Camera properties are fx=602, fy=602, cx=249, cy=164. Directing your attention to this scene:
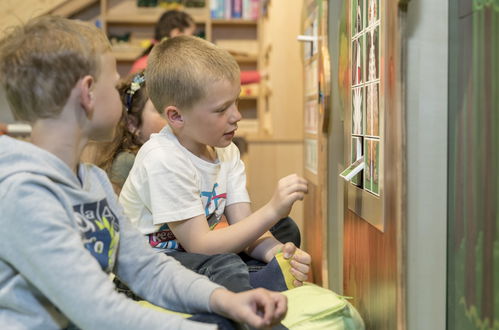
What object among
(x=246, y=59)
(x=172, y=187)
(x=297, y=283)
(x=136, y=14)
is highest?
(x=136, y=14)

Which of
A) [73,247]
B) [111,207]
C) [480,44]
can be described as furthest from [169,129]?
[480,44]

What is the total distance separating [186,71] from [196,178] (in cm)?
26

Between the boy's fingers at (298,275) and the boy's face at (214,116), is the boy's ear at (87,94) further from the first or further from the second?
the boy's fingers at (298,275)

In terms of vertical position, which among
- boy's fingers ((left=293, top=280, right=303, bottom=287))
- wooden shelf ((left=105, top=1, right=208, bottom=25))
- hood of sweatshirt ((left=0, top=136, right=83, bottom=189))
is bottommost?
boy's fingers ((left=293, top=280, right=303, bottom=287))

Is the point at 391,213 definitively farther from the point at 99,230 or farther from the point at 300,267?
the point at 99,230

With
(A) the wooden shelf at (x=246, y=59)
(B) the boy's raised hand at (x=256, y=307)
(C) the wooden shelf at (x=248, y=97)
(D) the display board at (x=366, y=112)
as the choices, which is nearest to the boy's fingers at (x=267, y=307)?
(B) the boy's raised hand at (x=256, y=307)

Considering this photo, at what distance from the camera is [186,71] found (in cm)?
148

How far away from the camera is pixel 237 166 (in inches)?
65.5

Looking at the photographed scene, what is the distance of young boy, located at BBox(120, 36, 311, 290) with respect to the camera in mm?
1408

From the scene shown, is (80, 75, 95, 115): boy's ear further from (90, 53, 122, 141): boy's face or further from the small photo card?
the small photo card

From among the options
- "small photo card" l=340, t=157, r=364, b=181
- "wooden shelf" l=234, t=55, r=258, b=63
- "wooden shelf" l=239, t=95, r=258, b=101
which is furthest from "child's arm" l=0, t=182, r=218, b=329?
"wooden shelf" l=234, t=55, r=258, b=63

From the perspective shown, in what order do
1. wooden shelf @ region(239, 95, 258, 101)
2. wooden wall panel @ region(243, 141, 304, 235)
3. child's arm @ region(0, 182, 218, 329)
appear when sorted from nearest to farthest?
child's arm @ region(0, 182, 218, 329) < wooden wall panel @ region(243, 141, 304, 235) < wooden shelf @ region(239, 95, 258, 101)

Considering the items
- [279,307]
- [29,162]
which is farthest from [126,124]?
[279,307]

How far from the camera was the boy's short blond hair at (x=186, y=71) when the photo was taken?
147cm
